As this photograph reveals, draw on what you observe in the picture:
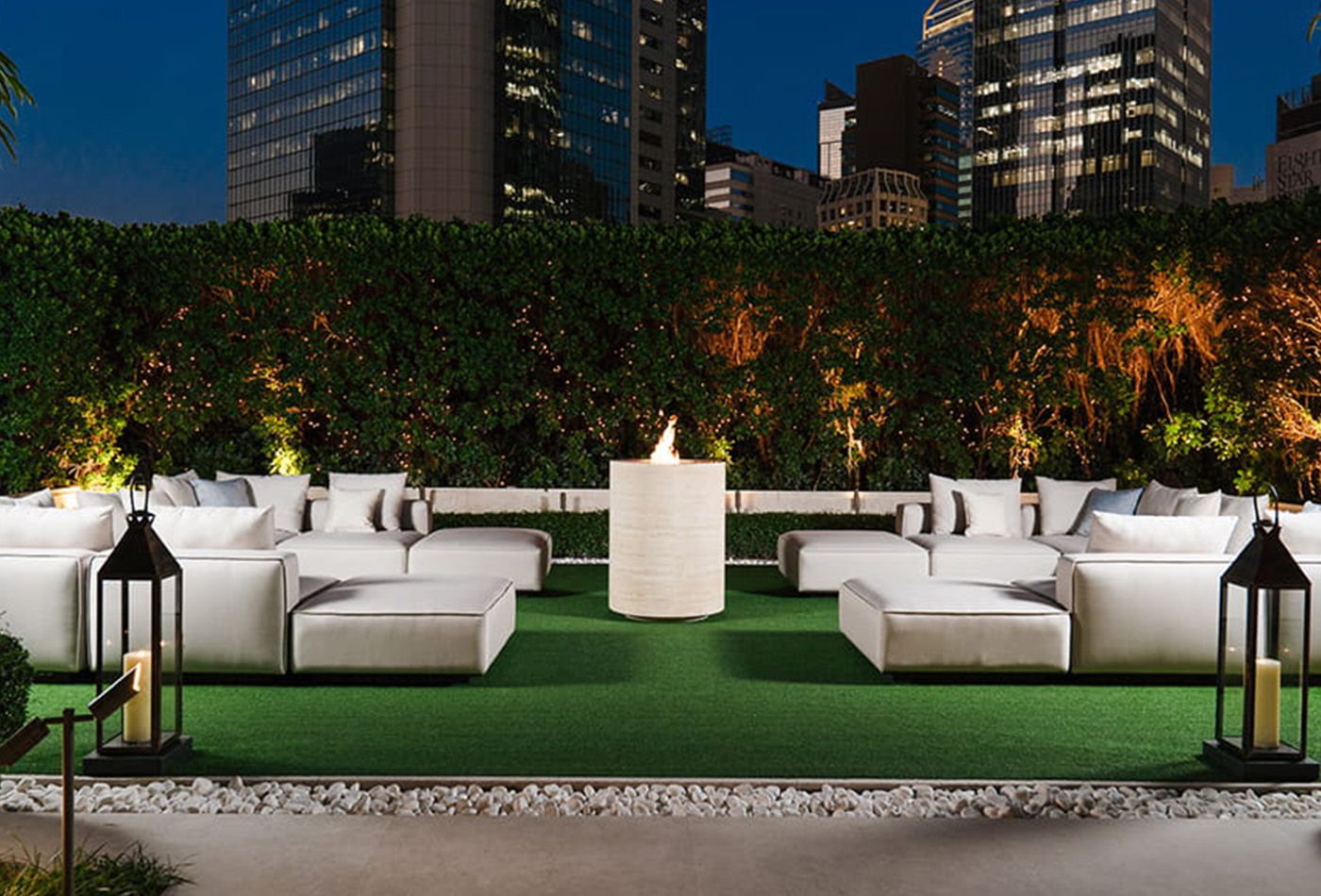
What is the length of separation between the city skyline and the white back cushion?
62.3 metres

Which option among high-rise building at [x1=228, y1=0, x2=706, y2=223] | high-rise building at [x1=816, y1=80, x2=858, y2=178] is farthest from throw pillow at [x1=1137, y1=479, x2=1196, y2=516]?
high-rise building at [x1=816, y1=80, x2=858, y2=178]

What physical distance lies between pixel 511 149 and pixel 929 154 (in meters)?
69.7

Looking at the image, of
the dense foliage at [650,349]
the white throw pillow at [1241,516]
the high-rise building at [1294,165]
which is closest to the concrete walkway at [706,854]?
the white throw pillow at [1241,516]

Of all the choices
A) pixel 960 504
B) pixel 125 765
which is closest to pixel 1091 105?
pixel 960 504

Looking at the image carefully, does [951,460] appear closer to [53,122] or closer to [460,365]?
[460,365]

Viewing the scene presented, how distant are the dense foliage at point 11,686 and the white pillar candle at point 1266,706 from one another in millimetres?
4155

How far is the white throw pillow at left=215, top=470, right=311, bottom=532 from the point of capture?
810 cm

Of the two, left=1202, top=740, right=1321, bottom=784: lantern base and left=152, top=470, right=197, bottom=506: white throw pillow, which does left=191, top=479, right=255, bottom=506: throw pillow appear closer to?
left=152, top=470, right=197, bottom=506: white throw pillow

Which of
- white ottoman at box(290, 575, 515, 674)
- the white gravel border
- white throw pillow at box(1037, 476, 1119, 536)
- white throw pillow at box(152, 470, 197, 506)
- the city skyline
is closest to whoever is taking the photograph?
the white gravel border

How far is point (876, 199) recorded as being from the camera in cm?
11325

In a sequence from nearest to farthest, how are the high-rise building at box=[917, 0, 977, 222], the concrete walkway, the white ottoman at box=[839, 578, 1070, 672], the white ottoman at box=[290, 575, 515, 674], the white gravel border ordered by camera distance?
1. the concrete walkway
2. the white gravel border
3. the white ottoman at box=[290, 575, 515, 674]
4. the white ottoman at box=[839, 578, 1070, 672]
5. the high-rise building at box=[917, 0, 977, 222]

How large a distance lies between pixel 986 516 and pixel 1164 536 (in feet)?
8.65

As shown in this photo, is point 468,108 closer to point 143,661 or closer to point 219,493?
point 219,493

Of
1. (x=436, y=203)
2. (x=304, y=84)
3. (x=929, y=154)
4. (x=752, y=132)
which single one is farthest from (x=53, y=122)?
(x=929, y=154)
